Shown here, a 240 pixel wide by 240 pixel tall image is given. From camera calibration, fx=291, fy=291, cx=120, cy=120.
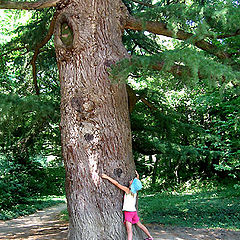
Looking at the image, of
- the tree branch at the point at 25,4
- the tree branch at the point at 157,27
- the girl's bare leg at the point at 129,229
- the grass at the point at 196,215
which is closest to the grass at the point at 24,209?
the grass at the point at 196,215

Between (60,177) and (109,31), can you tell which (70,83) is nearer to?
(109,31)

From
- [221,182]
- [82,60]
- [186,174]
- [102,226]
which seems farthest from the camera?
[186,174]

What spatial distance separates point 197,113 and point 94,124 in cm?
1207

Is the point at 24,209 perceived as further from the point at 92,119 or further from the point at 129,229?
the point at 92,119

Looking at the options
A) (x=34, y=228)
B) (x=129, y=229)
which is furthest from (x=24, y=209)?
(x=129, y=229)

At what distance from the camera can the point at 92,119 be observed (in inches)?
183

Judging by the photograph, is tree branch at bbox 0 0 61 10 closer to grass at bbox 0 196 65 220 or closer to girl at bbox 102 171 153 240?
girl at bbox 102 171 153 240

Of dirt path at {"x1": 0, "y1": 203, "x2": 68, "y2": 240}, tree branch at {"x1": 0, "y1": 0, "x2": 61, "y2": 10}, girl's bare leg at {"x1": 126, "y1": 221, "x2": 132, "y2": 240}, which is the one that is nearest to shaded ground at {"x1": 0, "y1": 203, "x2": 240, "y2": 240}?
dirt path at {"x1": 0, "y1": 203, "x2": 68, "y2": 240}

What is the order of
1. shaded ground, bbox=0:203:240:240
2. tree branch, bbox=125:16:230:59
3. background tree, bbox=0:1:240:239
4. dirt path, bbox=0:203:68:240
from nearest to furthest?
1. background tree, bbox=0:1:240:239
2. tree branch, bbox=125:16:230:59
3. shaded ground, bbox=0:203:240:240
4. dirt path, bbox=0:203:68:240

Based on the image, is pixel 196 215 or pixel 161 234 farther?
pixel 196 215

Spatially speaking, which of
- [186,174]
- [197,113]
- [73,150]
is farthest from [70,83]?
[186,174]

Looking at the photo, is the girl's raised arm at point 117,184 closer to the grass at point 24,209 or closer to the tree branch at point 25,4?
the tree branch at point 25,4

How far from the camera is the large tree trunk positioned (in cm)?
448

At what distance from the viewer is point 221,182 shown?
15.1m
